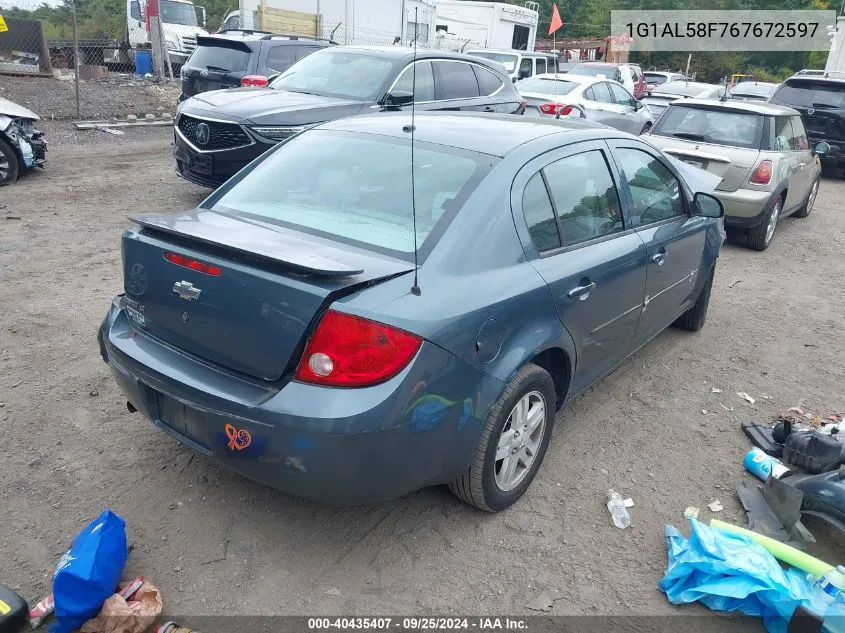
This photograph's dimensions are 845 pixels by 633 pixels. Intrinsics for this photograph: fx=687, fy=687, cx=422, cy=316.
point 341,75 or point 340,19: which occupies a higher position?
point 340,19

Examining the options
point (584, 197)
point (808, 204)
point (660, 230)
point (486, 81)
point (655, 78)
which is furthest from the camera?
point (655, 78)

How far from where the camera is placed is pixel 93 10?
3491cm

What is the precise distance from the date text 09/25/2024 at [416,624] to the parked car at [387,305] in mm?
454

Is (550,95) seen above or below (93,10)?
below

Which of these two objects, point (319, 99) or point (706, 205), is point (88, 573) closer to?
point (706, 205)

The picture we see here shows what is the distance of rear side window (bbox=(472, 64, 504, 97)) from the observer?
9.23 m

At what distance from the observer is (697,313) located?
17.6 ft

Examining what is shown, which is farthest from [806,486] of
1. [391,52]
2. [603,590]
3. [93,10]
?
[93,10]

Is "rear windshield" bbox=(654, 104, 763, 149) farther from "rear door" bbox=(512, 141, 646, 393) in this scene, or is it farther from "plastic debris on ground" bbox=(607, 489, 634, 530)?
"plastic debris on ground" bbox=(607, 489, 634, 530)

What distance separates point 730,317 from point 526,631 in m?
4.26

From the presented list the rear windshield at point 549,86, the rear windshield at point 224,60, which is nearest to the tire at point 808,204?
the rear windshield at point 549,86

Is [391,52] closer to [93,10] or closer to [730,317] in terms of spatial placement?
[730,317]

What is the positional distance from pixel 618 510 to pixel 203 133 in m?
5.96

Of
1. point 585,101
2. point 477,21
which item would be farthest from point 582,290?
point 477,21
